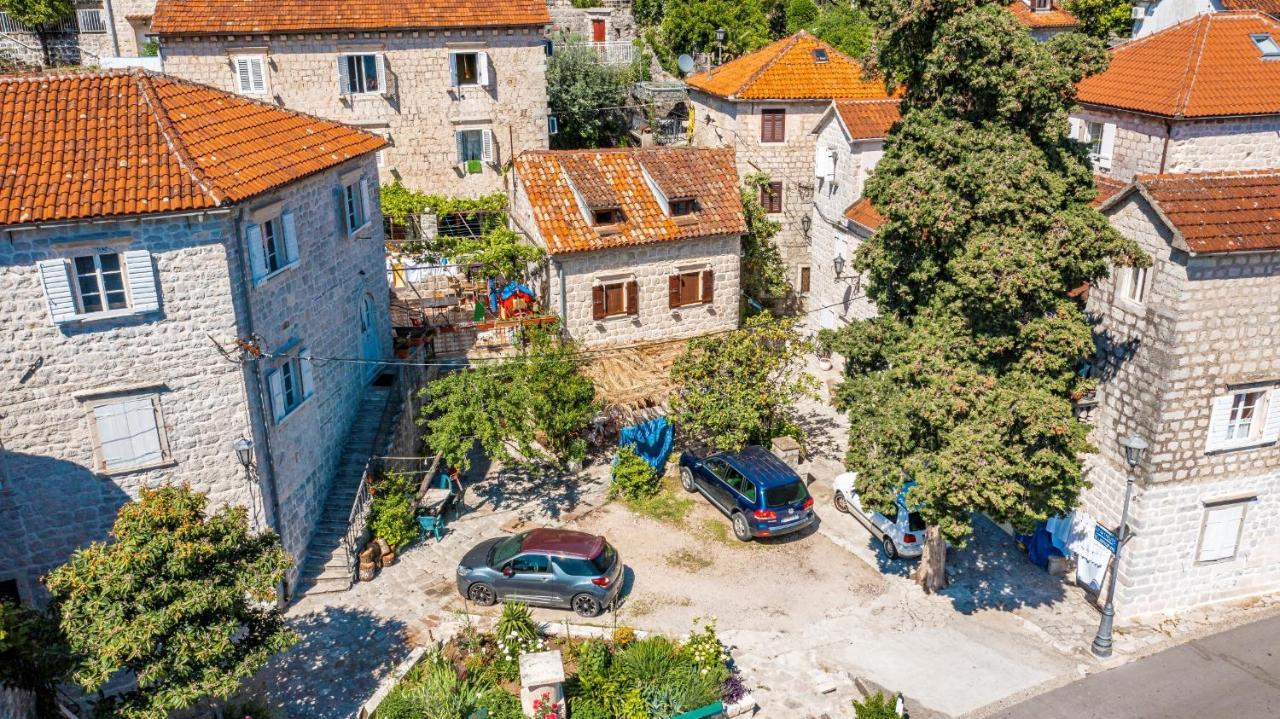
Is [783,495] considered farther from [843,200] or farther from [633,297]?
[843,200]

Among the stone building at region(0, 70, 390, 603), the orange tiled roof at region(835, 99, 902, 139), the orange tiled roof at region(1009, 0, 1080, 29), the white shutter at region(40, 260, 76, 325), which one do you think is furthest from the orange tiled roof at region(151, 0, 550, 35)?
the orange tiled roof at region(1009, 0, 1080, 29)

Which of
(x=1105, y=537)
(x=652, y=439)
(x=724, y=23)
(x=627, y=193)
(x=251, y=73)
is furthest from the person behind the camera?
(x=724, y=23)

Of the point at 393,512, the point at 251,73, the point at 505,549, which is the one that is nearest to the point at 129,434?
the point at 393,512

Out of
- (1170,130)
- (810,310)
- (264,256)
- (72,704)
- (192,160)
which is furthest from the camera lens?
(810,310)

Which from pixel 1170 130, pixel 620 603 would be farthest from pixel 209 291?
pixel 1170 130

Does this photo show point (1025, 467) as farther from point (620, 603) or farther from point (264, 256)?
point (264, 256)

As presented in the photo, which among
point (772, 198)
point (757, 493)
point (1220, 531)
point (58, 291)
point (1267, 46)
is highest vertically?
point (1267, 46)
